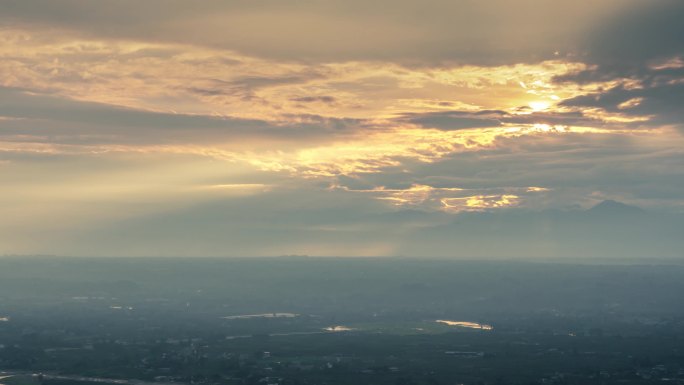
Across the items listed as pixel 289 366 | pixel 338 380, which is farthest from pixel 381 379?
pixel 289 366

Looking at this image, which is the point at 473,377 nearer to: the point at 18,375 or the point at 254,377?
the point at 254,377

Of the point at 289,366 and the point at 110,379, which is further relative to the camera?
the point at 289,366

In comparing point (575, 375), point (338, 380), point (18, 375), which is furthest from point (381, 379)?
point (18, 375)

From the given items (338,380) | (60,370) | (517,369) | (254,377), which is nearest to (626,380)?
(517,369)

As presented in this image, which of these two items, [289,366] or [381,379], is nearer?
[381,379]

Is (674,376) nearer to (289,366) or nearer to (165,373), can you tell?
(289,366)

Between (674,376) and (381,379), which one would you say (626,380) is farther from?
(381,379)
